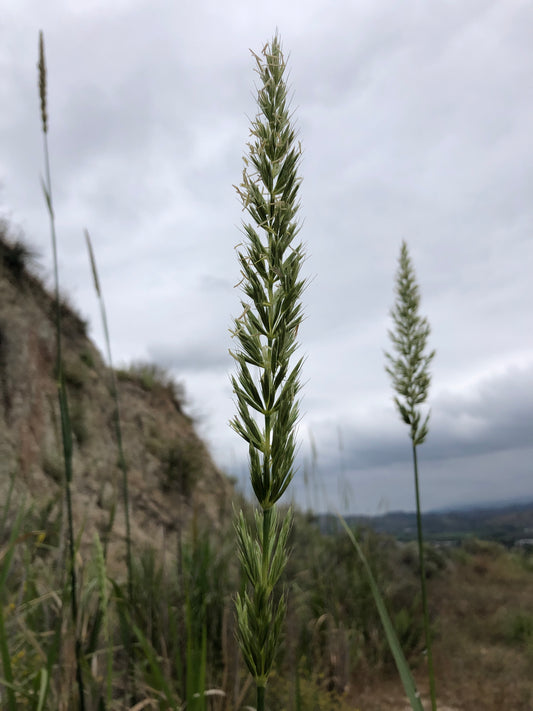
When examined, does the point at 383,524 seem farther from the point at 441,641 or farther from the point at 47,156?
the point at 47,156

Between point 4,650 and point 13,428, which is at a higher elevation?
point 13,428

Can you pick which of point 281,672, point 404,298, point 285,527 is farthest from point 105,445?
point 285,527

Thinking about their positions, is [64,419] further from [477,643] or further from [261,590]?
[477,643]

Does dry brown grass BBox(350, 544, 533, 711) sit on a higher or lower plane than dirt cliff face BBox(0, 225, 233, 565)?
lower

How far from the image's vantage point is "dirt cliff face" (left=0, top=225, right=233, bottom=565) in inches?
360

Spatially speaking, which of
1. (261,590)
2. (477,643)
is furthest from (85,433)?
(261,590)

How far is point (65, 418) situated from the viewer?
6.66ft

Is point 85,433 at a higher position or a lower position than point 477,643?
higher

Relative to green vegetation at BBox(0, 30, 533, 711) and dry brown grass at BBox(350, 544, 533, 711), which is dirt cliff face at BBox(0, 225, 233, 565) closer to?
green vegetation at BBox(0, 30, 533, 711)

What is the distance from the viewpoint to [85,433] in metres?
10.8

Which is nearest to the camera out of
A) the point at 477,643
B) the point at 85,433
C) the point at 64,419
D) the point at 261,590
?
the point at 261,590

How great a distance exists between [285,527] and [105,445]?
10.8 m

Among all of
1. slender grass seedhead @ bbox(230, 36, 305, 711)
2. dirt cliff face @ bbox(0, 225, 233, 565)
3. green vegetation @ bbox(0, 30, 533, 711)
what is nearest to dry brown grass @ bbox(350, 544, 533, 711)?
green vegetation @ bbox(0, 30, 533, 711)

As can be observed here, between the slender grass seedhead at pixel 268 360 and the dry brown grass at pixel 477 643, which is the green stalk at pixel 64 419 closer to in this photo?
the slender grass seedhead at pixel 268 360
